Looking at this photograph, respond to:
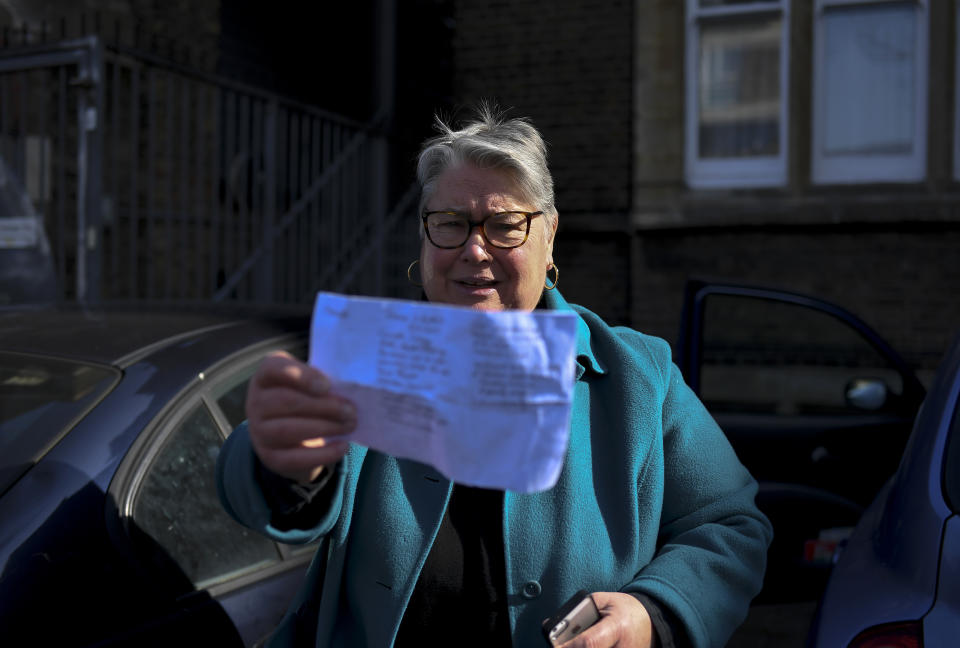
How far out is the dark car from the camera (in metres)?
1.82

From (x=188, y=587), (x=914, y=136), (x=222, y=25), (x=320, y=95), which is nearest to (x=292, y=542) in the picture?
(x=188, y=587)

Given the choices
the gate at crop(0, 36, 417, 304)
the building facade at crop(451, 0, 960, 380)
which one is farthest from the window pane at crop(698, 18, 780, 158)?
the gate at crop(0, 36, 417, 304)

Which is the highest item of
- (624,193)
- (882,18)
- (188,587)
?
(882,18)

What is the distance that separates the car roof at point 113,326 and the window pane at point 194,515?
10.6 inches

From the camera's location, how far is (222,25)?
362 inches

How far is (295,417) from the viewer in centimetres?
129

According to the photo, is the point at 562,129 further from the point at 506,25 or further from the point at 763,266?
the point at 763,266

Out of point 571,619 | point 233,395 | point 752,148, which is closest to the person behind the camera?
point 571,619

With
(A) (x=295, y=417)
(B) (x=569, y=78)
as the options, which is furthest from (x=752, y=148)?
(A) (x=295, y=417)

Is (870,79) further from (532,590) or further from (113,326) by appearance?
(532,590)

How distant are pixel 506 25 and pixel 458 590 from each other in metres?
7.43

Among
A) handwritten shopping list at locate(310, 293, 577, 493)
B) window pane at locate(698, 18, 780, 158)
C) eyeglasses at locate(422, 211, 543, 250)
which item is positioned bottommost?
handwritten shopping list at locate(310, 293, 577, 493)

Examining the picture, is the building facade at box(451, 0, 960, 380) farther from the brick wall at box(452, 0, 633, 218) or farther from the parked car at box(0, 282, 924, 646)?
the parked car at box(0, 282, 924, 646)

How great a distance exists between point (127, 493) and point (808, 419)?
274 centimetres
